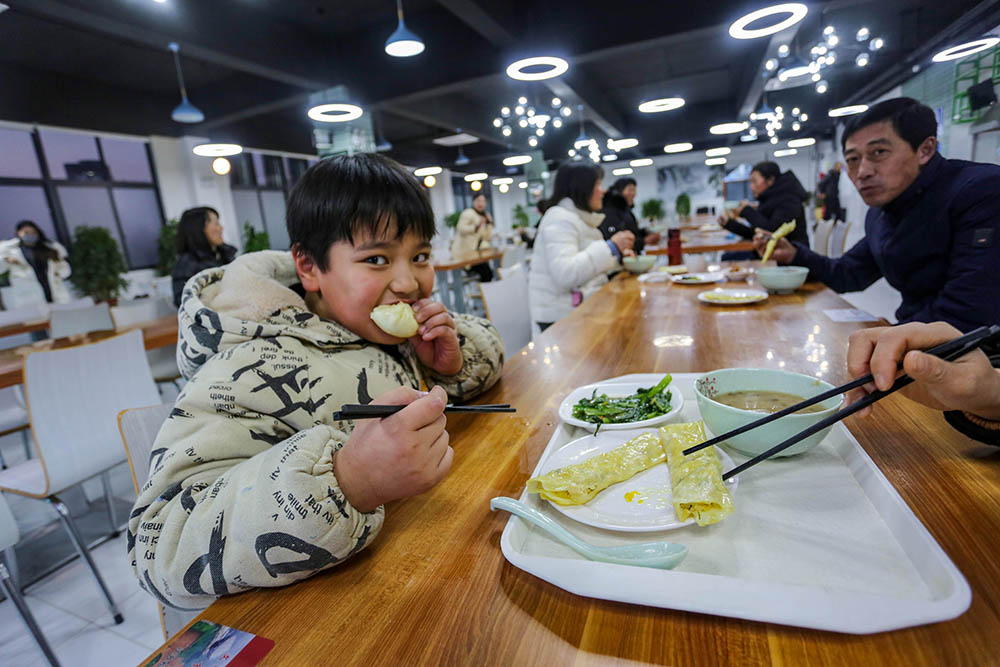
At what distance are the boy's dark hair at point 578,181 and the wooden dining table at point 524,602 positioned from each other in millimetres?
2626

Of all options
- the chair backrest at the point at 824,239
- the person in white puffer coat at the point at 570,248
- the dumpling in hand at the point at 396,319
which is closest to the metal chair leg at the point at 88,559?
the dumpling in hand at the point at 396,319

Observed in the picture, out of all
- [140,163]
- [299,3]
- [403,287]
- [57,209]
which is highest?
[299,3]

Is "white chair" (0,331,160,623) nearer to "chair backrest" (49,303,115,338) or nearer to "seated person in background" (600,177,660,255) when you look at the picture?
"chair backrest" (49,303,115,338)

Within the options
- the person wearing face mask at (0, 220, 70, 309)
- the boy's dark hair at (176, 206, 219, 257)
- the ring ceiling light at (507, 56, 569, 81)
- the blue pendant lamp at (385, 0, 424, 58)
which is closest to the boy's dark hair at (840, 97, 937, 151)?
the ring ceiling light at (507, 56, 569, 81)

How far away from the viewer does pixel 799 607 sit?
478mm

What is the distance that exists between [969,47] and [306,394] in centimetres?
321

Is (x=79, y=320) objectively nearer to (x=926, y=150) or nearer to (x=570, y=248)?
(x=570, y=248)

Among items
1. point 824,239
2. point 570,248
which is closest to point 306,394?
point 570,248

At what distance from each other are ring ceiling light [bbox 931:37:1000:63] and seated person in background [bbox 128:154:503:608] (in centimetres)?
244

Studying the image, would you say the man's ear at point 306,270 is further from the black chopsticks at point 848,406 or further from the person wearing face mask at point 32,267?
the person wearing face mask at point 32,267

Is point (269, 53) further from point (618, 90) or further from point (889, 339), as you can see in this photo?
point (618, 90)

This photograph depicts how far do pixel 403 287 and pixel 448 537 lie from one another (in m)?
0.53

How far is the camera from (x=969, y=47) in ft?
7.43

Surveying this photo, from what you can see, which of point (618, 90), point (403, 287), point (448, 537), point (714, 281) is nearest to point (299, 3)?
point (714, 281)
